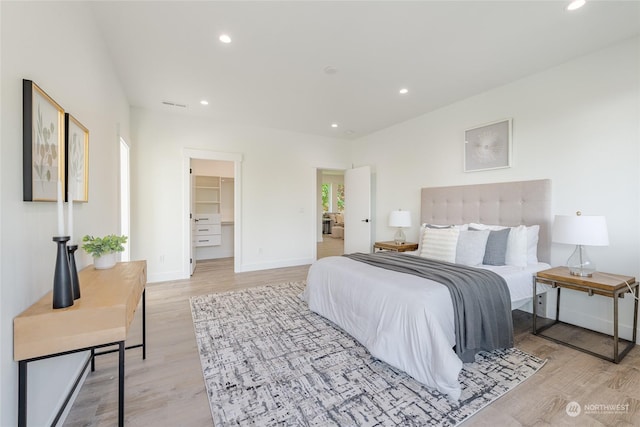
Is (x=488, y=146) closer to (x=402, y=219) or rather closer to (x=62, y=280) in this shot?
(x=402, y=219)

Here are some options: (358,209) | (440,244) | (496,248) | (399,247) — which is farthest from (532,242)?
(358,209)

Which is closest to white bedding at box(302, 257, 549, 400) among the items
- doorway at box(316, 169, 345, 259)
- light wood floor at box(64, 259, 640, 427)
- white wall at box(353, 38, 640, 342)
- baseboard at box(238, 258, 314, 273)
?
light wood floor at box(64, 259, 640, 427)

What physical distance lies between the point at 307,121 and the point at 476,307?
3.91m

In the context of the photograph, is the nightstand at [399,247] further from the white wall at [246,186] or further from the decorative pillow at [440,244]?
the white wall at [246,186]

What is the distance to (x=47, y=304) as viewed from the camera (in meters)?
1.22

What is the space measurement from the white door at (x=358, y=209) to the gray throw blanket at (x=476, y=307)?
2.94 metres

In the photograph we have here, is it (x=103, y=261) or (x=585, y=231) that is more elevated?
(x=585, y=231)

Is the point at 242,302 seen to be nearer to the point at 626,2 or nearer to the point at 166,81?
the point at 166,81

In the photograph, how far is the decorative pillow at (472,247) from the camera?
2.80 metres

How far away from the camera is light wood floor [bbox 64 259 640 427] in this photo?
152cm

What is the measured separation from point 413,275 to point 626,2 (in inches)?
103

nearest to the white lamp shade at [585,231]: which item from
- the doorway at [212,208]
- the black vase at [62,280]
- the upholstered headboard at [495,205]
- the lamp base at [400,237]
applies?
the upholstered headboard at [495,205]

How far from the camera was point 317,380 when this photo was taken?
185 cm
